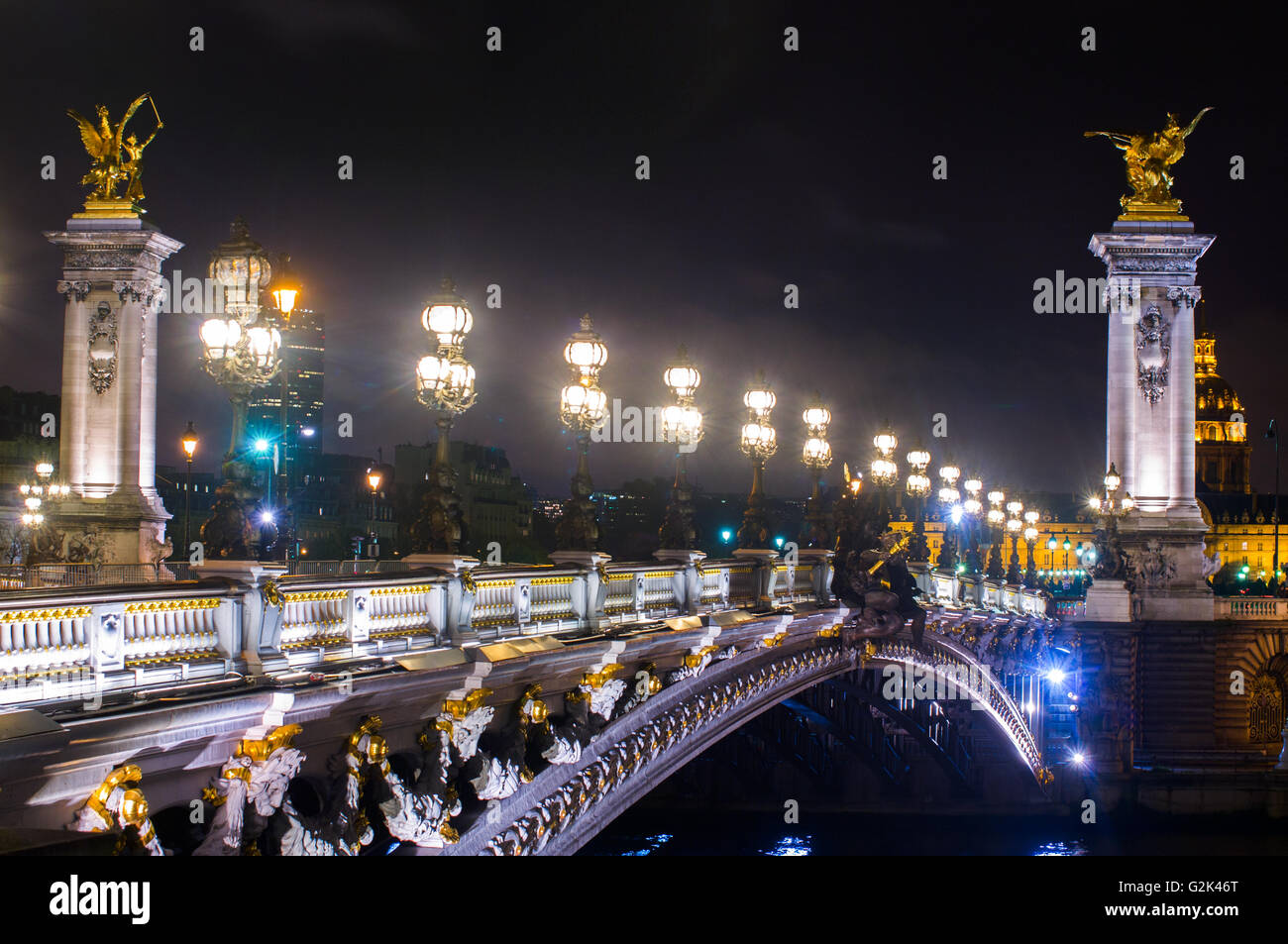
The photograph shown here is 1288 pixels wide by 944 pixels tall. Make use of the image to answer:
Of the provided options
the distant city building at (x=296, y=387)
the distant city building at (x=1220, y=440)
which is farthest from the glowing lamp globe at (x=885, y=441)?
the distant city building at (x=1220, y=440)

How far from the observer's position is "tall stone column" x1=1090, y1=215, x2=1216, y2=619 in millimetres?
64312

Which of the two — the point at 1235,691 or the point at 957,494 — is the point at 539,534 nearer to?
the point at 957,494

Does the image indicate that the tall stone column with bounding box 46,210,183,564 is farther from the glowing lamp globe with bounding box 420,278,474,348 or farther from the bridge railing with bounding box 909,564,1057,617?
the glowing lamp globe with bounding box 420,278,474,348

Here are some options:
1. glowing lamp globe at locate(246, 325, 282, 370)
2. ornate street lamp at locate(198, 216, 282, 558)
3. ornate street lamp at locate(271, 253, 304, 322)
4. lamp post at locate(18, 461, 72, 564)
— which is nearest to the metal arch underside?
ornate street lamp at locate(198, 216, 282, 558)

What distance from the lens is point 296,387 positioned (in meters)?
36.6

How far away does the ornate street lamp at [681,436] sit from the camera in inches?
936

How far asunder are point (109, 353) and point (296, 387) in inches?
529

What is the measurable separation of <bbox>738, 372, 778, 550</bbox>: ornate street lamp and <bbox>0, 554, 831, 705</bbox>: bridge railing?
716cm

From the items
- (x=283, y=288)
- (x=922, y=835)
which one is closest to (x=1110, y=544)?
(x=922, y=835)

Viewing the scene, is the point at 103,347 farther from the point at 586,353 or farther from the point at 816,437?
the point at 586,353

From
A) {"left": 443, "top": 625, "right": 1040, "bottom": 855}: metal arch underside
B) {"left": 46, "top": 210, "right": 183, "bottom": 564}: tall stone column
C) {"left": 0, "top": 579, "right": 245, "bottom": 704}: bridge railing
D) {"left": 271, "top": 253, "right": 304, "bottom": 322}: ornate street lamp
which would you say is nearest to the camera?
{"left": 0, "top": 579, "right": 245, "bottom": 704}: bridge railing

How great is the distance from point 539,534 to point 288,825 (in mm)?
60257
